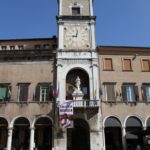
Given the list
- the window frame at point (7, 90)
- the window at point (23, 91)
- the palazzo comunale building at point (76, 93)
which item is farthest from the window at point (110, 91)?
the window frame at point (7, 90)

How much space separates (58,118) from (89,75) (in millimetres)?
6081

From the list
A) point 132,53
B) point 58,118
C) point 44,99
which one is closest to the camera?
point 58,118

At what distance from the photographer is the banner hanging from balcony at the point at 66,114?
26.4 metres

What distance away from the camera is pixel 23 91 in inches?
1165

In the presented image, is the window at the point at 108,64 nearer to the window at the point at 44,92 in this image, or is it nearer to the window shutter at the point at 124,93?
the window shutter at the point at 124,93

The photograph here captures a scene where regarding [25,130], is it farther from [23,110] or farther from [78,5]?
[78,5]

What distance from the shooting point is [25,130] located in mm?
29234

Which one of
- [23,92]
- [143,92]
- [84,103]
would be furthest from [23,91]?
[143,92]

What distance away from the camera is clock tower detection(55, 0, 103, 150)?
90.8 feet

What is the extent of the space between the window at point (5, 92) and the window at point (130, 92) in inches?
507

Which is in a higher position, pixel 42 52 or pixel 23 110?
pixel 42 52

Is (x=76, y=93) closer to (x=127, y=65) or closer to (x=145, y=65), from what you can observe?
(x=127, y=65)

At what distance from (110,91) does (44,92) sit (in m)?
7.46

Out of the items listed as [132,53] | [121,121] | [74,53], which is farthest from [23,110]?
[132,53]
